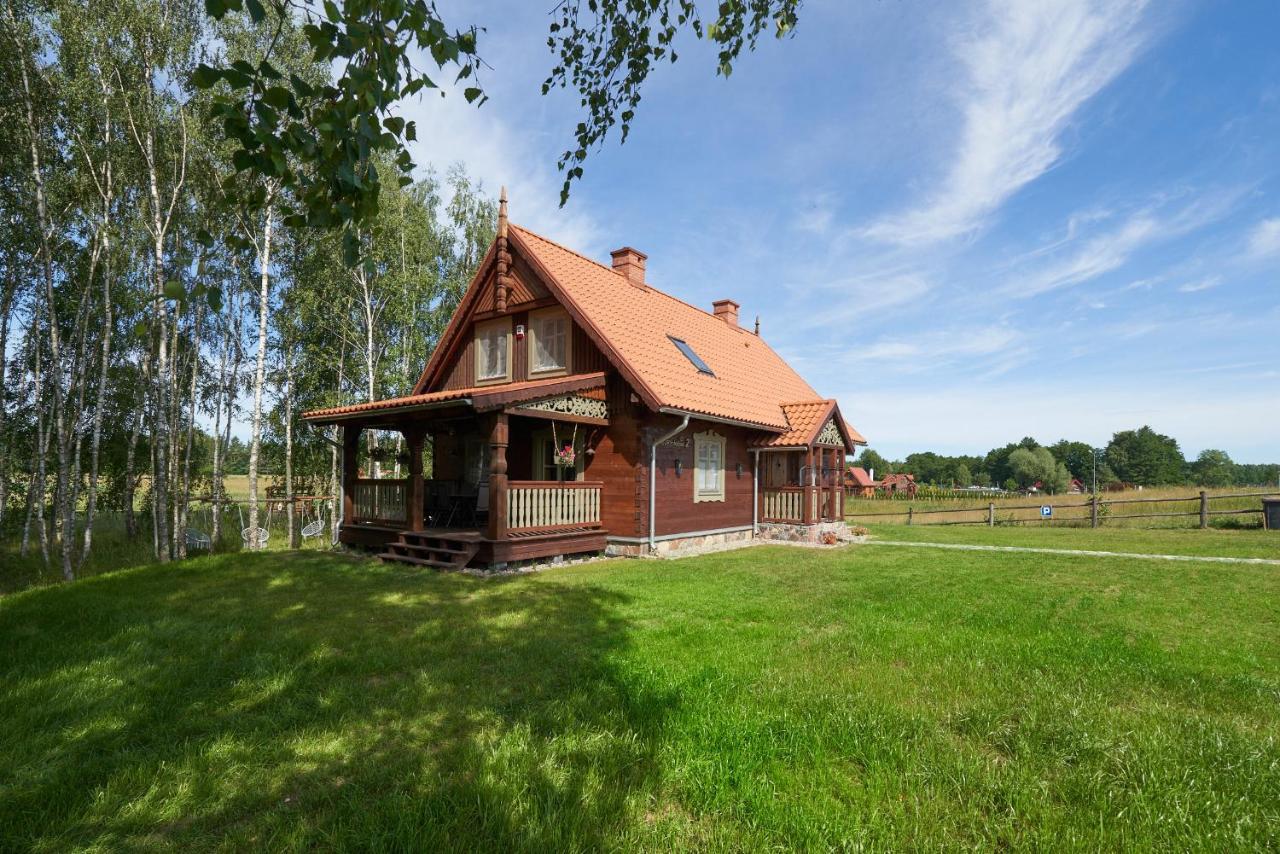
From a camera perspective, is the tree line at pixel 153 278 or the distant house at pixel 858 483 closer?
the tree line at pixel 153 278

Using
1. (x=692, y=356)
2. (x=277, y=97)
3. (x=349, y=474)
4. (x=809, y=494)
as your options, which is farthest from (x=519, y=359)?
(x=277, y=97)

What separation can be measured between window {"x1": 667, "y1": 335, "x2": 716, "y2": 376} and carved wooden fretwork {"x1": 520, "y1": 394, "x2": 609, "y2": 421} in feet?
11.2

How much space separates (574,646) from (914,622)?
3683 mm

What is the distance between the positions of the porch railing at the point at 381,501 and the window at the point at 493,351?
11.8 ft

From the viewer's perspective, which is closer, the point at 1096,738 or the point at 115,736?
the point at 1096,738

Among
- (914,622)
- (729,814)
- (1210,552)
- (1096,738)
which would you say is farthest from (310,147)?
(1210,552)

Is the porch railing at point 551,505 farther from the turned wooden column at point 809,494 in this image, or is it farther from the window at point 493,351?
Answer: the turned wooden column at point 809,494

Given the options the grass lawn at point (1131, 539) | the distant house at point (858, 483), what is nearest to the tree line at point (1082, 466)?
the distant house at point (858, 483)

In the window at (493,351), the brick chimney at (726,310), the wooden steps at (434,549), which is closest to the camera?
the wooden steps at (434,549)

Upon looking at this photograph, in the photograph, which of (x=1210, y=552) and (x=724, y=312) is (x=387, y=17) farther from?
(x=724, y=312)

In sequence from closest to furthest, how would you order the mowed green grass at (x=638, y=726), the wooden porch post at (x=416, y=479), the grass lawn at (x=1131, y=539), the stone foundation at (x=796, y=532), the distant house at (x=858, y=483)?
the mowed green grass at (x=638, y=726) → the wooden porch post at (x=416, y=479) → the grass lawn at (x=1131, y=539) → the stone foundation at (x=796, y=532) → the distant house at (x=858, y=483)

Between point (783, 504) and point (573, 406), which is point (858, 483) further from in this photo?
point (573, 406)

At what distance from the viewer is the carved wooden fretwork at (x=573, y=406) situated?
11471 millimetres

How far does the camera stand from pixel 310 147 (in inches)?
99.7
